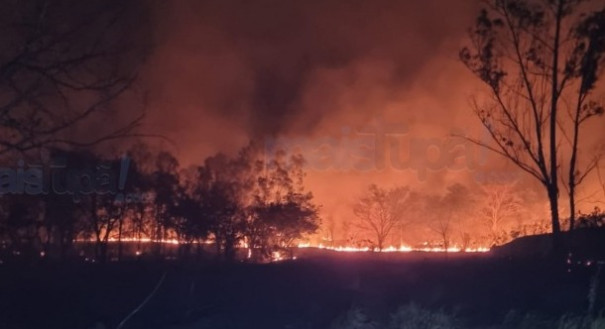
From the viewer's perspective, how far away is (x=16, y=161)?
15.0 m

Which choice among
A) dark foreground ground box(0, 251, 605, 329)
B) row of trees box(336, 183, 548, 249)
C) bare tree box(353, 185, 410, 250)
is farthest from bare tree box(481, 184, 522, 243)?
dark foreground ground box(0, 251, 605, 329)

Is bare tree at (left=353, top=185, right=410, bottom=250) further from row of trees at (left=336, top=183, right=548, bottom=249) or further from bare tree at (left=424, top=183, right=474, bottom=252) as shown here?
bare tree at (left=424, top=183, right=474, bottom=252)

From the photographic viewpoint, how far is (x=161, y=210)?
89.4ft

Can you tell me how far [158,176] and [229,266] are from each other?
24.0 ft

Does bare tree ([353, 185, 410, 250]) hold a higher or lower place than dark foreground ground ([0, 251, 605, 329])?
higher

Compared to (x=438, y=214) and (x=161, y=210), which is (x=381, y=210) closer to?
(x=438, y=214)

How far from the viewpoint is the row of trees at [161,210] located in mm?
23219

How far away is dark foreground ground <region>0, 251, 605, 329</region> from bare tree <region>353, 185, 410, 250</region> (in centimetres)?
1276

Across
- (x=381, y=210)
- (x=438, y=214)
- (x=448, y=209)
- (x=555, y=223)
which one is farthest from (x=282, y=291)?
(x=448, y=209)

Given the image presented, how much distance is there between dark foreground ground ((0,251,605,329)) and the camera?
15250mm

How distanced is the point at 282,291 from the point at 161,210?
433 inches

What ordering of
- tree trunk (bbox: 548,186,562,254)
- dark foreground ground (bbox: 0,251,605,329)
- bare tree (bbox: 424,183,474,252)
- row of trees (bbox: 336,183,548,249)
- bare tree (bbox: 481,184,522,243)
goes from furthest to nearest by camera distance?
bare tree (bbox: 424,183,474,252), bare tree (bbox: 481,184,522,243), row of trees (bbox: 336,183,548,249), tree trunk (bbox: 548,186,562,254), dark foreground ground (bbox: 0,251,605,329)

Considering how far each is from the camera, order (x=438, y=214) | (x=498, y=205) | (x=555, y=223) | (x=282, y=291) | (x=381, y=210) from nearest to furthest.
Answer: (x=282, y=291) < (x=555, y=223) < (x=498, y=205) < (x=381, y=210) < (x=438, y=214)

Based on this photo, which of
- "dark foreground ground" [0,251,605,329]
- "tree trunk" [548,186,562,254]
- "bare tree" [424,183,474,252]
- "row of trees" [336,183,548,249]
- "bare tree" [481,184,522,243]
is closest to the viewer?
"dark foreground ground" [0,251,605,329]
